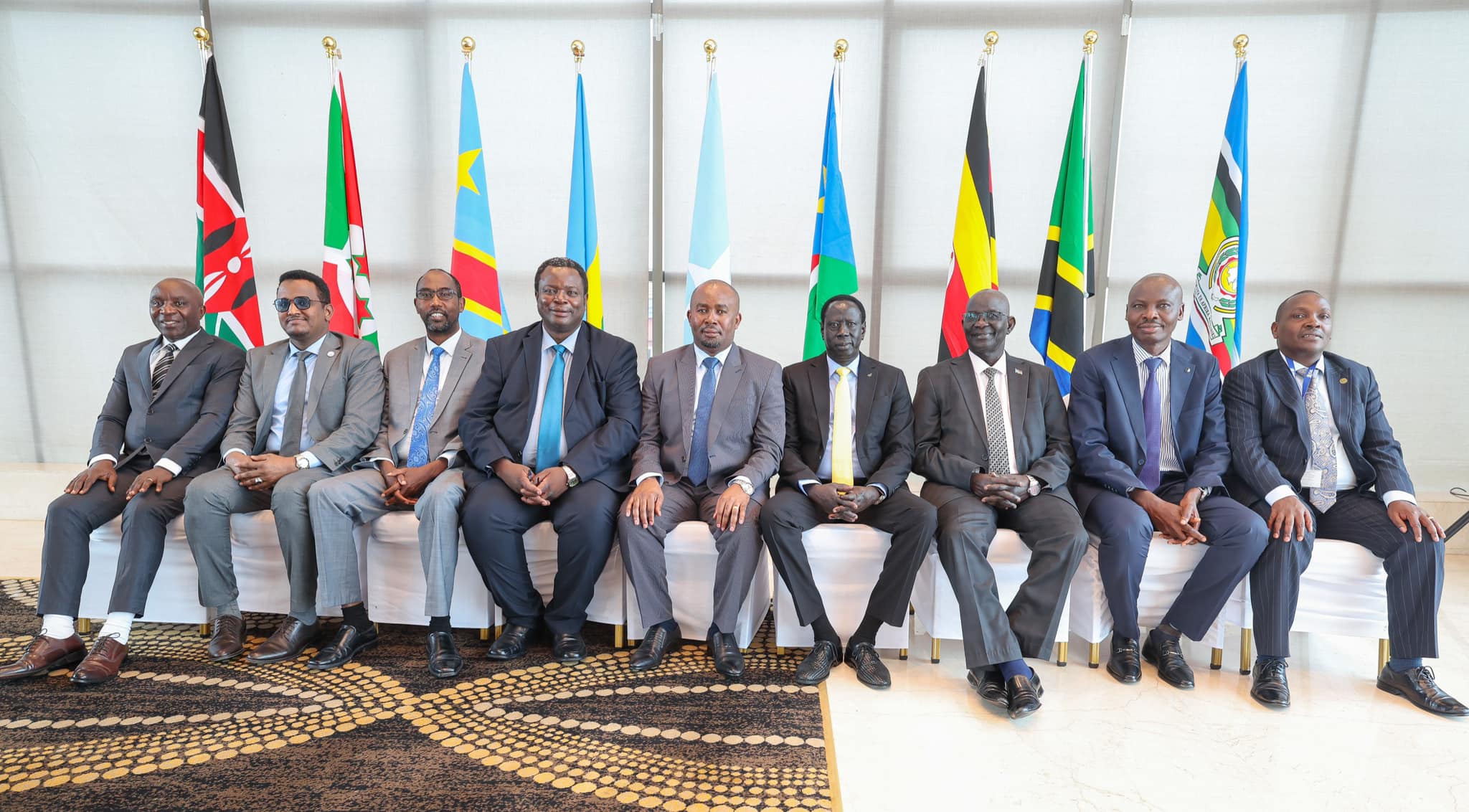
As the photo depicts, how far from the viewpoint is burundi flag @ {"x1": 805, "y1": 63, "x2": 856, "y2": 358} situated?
12.9 ft

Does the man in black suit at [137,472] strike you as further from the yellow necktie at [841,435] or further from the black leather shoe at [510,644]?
the yellow necktie at [841,435]

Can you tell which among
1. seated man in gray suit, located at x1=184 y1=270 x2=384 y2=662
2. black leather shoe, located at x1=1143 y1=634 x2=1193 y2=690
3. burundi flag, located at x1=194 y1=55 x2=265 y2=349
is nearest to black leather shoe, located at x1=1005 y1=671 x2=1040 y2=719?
black leather shoe, located at x1=1143 y1=634 x2=1193 y2=690

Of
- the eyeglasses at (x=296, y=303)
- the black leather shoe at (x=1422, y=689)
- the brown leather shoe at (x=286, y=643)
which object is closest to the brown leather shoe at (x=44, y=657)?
the brown leather shoe at (x=286, y=643)

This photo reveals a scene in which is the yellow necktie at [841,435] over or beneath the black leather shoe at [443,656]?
over

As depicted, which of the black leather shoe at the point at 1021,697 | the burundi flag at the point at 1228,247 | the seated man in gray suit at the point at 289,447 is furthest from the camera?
the burundi flag at the point at 1228,247

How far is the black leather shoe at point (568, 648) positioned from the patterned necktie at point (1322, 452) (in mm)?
2920

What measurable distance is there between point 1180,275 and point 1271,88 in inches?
48.1

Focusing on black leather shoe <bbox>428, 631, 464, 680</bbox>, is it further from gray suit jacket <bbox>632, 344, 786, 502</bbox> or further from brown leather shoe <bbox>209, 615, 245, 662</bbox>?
gray suit jacket <bbox>632, 344, 786, 502</bbox>

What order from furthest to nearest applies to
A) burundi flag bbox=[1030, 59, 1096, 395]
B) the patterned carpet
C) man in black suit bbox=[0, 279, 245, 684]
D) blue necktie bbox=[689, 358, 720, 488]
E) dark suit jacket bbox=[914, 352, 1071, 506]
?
burundi flag bbox=[1030, 59, 1096, 395], blue necktie bbox=[689, 358, 720, 488], dark suit jacket bbox=[914, 352, 1071, 506], man in black suit bbox=[0, 279, 245, 684], the patterned carpet

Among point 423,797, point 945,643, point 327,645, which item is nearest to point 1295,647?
point 945,643

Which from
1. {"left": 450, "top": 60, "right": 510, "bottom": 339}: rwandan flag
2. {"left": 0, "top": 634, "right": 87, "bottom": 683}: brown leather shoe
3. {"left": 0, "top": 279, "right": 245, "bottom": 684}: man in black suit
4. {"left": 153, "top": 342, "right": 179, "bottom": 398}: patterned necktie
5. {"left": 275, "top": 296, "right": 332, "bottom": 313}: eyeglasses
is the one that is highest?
{"left": 450, "top": 60, "right": 510, "bottom": 339}: rwandan flag

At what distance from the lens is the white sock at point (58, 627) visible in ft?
8.68

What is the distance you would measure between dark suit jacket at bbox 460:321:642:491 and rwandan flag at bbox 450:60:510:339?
3.21 feet

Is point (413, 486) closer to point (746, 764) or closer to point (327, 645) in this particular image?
point (327, 645)
